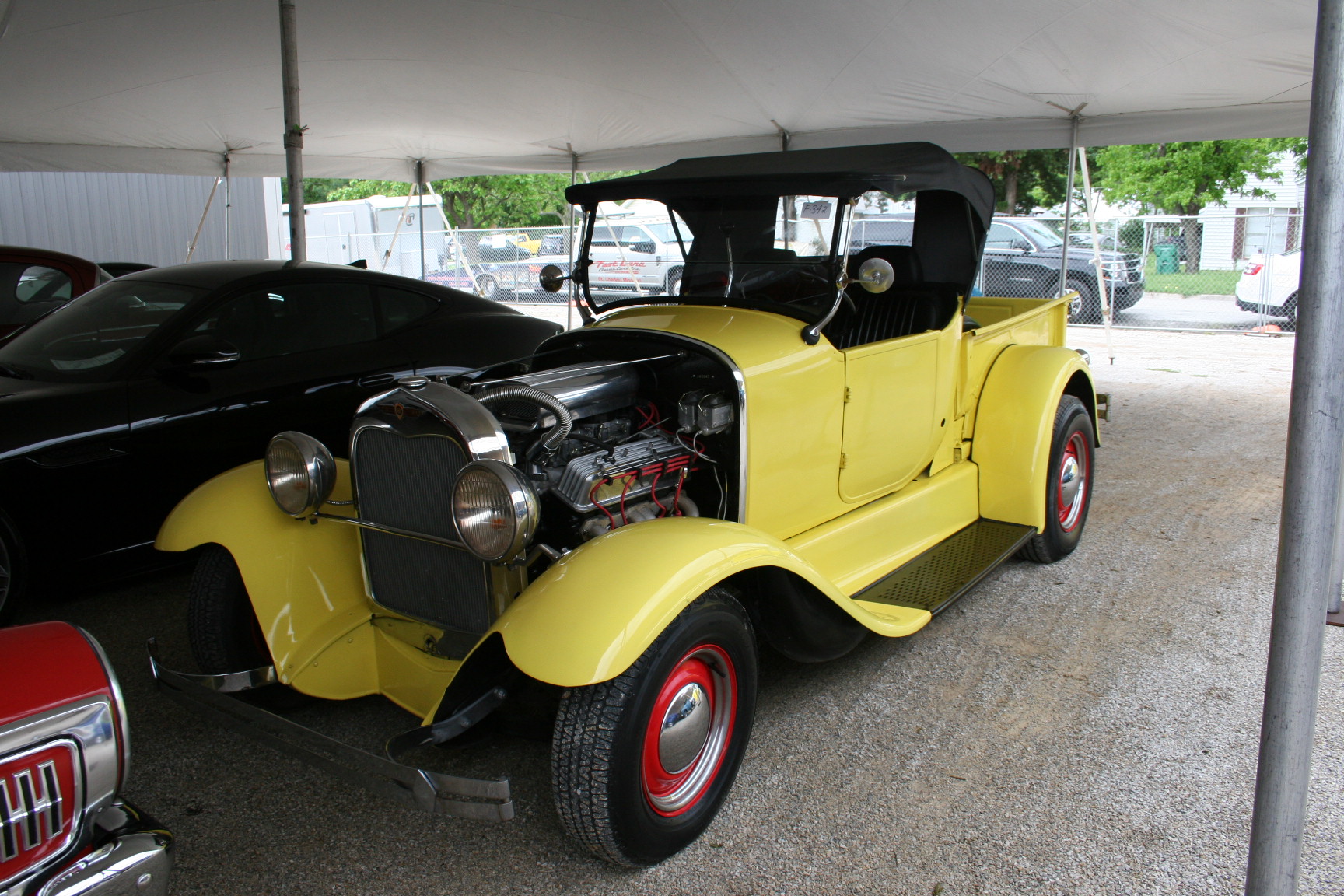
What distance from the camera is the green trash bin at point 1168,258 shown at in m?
17.8

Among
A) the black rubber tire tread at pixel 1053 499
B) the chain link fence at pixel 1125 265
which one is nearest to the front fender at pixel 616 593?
the black rubber tire tread at pixel 1053 499

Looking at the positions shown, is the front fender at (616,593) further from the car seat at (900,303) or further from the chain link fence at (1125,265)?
the chain link fence at (1125,265)

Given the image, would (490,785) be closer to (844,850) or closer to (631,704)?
(631,704)

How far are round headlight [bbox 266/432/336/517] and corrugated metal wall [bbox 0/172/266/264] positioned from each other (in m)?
13.9

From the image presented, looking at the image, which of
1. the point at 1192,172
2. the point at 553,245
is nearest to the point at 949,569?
the point at 553,245

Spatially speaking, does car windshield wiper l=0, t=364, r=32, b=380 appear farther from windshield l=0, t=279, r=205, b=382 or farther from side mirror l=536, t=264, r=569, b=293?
side mirror l=536, t=264, r=569, b=293

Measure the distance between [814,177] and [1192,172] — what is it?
22.2m

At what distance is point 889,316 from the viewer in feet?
13.3

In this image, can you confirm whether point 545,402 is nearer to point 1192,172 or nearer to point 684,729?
point 684,729

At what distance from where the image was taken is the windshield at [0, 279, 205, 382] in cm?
419

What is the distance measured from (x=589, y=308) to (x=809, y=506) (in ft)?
4.59

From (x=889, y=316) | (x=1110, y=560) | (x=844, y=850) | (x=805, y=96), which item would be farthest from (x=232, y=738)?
(x=805, y=96)

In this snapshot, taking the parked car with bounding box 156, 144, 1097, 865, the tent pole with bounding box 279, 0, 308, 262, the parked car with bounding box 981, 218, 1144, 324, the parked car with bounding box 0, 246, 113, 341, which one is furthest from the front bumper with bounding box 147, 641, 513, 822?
the parked car with bounding box 981, 218, 1144, 324

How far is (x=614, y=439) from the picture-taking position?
2908 mm
